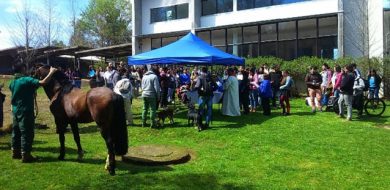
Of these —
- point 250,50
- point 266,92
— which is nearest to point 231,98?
point 266,92

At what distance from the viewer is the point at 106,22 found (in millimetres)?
60750

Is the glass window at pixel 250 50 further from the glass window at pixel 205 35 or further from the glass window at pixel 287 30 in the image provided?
→ the glass window at pixel 205 35

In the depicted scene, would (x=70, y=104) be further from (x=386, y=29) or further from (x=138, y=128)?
(x=386, y=29)

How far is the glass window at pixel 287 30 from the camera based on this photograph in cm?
2678

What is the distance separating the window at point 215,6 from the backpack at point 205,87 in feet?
59.9

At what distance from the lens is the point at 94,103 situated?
7578 mm

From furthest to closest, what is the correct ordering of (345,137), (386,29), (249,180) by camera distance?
(386,29)
(345,137)
(249,180)

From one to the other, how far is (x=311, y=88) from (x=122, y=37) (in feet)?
156

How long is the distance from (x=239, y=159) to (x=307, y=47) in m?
18.6

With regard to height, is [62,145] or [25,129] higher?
[25,129]

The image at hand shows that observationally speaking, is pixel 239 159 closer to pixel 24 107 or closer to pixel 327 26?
pixel 24 107

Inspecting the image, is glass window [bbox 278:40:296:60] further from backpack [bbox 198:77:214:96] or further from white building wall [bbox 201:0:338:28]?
backpack [bbox 198:77:214:96]

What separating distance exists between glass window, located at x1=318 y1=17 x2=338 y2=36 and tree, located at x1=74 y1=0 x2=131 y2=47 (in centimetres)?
3841

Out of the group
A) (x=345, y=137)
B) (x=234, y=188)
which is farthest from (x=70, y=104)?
(x=345, y=137)
